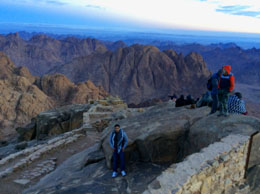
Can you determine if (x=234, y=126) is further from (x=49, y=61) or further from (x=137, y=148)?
(x=49, y=61)

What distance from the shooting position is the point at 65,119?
27.3 metres

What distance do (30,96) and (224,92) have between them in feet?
180

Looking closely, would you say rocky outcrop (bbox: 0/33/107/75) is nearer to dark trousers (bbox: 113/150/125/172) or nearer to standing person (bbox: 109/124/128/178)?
standing person (bbox: 109/124/128/178)

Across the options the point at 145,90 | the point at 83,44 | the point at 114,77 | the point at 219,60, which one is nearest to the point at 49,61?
the point at 83,44

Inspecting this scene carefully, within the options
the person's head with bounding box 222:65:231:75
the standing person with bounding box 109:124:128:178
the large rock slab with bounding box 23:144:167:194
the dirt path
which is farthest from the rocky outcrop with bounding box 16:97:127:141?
the person's head with bounding box 222:65:231:75

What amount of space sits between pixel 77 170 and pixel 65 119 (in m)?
18.9

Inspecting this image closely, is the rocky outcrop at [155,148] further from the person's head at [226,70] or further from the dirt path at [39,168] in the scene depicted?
the dirt path at [39,168]

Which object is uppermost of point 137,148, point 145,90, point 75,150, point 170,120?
point 170,120

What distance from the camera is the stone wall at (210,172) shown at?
4953 mm

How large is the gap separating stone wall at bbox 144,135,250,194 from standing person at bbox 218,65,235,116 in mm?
1727

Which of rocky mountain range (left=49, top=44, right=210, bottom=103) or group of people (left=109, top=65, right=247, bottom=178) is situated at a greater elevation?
group of people (left=109, top=65, right=247, bottom=178)

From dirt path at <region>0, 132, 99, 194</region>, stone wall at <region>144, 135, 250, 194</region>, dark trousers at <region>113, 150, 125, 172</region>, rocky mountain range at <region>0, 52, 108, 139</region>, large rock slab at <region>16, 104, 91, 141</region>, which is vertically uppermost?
stone wall at <region>144, 135, 250, 194</region>

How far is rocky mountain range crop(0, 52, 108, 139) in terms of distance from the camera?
52312 mm

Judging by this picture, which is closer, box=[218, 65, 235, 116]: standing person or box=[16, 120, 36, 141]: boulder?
box=[218, 65, 235, 116]: standing person
